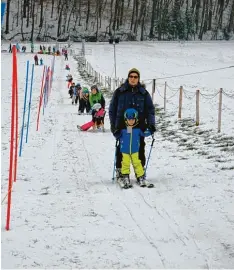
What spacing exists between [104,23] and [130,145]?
3262 inches

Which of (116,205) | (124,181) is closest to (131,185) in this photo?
(124,181)

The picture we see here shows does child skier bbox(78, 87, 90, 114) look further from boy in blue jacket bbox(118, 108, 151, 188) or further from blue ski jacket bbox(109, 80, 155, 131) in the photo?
boy in blue jacket bbox(118, 108, 151, 188)

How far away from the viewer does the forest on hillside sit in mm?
81000

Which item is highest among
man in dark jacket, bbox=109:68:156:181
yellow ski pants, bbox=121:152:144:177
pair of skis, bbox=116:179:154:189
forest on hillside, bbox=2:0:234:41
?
forest on hillside, bbox=2:0:234:41

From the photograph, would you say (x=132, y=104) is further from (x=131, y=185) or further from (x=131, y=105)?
(x=131, y=185)

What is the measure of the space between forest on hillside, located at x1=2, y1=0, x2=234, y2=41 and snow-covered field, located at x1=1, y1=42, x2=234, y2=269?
2760 inches

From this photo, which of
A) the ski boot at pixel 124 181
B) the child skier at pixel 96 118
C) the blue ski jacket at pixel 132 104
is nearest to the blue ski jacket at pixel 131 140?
the blue ski jacket at pixel 132 104

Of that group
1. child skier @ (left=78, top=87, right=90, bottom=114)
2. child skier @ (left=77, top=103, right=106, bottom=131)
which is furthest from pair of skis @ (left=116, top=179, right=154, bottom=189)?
child skier @ (left=78, top=87, right=90, bottom=114)

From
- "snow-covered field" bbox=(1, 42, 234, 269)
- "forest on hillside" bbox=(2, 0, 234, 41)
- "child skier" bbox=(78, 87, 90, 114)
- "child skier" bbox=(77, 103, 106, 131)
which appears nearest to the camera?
"snow-covered field" bbox=(1, 42, 234, 269)

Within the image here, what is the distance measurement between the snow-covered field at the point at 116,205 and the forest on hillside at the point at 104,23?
70.1m

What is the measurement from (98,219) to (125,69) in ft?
138

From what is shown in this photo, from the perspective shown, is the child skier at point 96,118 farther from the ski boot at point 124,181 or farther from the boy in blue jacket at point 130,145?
the ski boot at point 124,181

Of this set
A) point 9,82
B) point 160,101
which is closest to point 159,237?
point 160,101

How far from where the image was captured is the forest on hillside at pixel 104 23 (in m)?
81.0
